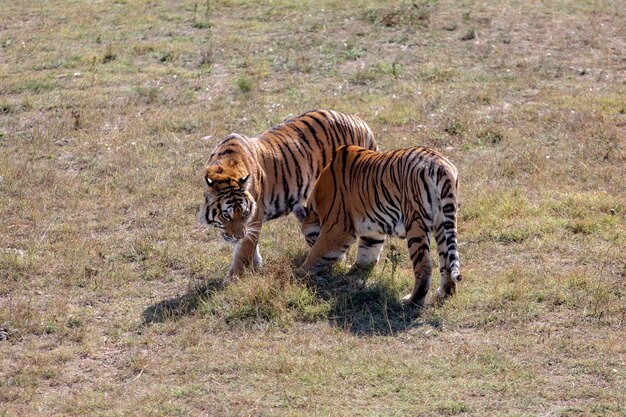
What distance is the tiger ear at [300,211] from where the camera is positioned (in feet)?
29.9

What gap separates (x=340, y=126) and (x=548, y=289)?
2.65 m

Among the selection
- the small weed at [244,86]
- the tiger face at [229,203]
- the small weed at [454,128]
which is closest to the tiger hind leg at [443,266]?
Result: the tiger face at [229,203]

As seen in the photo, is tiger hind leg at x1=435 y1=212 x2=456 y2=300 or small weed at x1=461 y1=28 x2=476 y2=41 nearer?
tiger hind leg at x1=435 y1=212 x2=456 y2=300

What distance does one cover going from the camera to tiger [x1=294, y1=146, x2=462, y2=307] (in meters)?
7.75

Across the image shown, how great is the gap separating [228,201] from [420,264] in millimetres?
1586

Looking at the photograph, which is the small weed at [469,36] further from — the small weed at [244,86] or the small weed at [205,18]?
the small weed at [205,18]

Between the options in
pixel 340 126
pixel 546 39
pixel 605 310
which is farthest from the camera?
pixel 546 39

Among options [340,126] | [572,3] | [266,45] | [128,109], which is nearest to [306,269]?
[340,126]

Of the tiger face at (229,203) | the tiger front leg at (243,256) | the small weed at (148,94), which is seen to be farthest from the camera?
the small weed at (148,94)

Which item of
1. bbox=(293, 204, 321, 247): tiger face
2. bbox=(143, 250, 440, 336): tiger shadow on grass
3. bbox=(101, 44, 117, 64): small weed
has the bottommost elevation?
bbox=(143, 250, 440, 336): tiger shadow on grass

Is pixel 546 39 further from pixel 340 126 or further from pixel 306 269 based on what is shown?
pixel 306 269

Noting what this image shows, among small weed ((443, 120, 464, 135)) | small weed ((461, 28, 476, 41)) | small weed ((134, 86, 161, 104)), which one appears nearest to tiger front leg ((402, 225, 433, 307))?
small weed ((443, 120, 464, 135))

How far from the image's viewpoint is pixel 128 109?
42.3 feet

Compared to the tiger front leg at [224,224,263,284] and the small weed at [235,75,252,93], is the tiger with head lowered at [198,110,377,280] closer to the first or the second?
the tiger front leg at [224,224,263,284]
